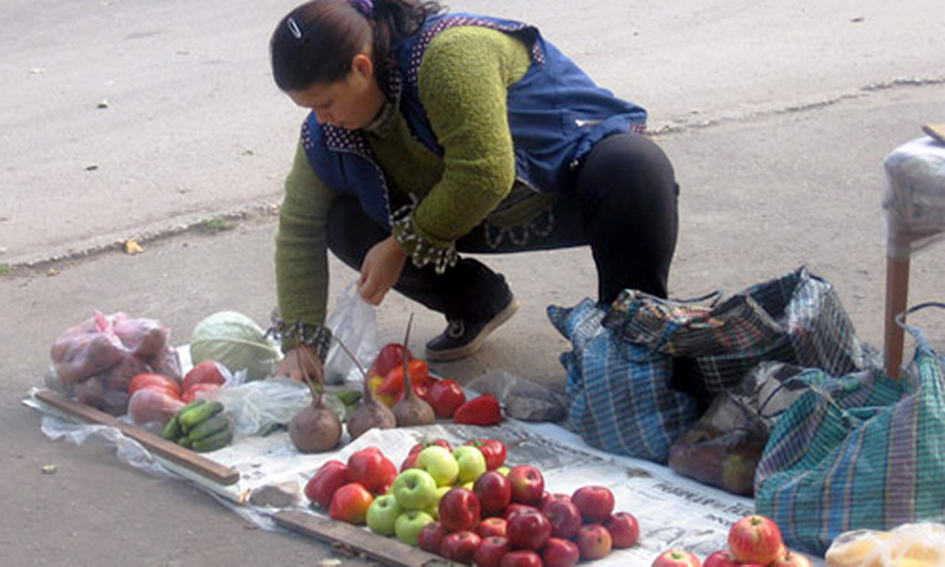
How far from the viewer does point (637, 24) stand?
30.6 feet

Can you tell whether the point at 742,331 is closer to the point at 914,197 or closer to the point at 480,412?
the point at 914,197

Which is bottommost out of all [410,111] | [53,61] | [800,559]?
[53,61]

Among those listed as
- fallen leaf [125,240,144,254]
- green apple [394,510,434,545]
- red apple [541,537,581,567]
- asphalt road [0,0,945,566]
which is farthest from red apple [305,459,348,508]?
fallen leaf [125,240,144,254]

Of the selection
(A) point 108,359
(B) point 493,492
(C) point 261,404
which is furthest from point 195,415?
(B) point 493,492

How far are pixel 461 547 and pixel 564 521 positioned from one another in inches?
8.6

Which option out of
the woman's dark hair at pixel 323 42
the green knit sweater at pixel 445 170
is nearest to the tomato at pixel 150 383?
the green knit sweater at pixel 445 170

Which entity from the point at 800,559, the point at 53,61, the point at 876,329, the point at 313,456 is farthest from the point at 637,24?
the point at 800,559

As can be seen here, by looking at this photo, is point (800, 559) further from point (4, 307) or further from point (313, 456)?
point (4, 307)

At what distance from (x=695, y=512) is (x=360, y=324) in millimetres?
Answer: 1289

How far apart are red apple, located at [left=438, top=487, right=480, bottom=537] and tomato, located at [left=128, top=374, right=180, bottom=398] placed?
113 cm

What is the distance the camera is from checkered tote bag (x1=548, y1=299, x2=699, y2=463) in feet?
10.6

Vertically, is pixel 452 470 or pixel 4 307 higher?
pixel 452 470

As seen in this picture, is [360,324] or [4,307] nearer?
[360,324]

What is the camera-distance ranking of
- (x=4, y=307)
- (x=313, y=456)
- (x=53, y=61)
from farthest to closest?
(x=53, y=61), (x=4, y=307), (x=313, y=456)
